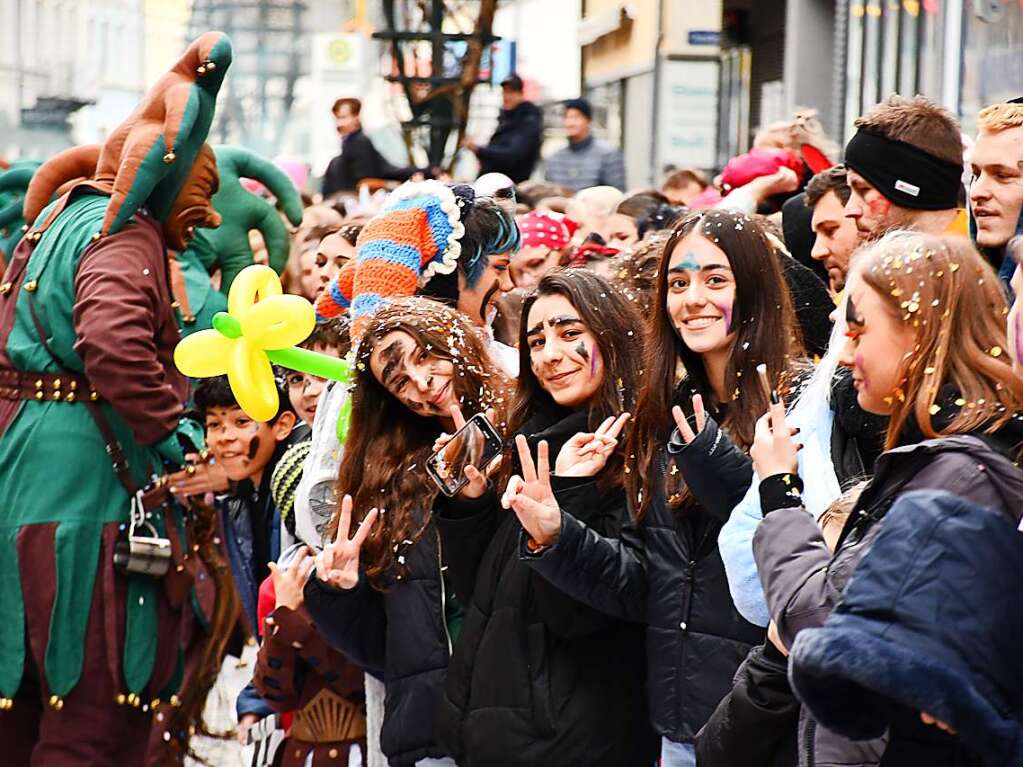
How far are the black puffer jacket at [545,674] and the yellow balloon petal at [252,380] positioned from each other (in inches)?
26.4

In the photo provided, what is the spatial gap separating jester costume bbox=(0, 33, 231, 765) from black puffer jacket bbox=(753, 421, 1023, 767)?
9.90ft

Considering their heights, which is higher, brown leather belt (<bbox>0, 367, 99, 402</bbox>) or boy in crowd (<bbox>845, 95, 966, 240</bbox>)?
boy in crowd (<bbox>845, 95, 966, 240</bbox>)

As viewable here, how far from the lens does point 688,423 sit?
404 centimetres

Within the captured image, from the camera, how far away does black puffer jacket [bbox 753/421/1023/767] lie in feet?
9.39

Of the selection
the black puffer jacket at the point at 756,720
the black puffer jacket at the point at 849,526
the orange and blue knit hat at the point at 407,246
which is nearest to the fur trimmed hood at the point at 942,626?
the black puffer jacket at the point at 849,526

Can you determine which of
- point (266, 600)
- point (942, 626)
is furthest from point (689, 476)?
point (266, 600)

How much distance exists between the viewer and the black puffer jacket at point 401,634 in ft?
15.1

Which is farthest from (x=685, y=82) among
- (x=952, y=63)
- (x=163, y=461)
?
(x=163, y=461)

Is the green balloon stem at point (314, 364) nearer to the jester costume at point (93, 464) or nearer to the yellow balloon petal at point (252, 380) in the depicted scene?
the yellow balloon petal at point (252, 380)

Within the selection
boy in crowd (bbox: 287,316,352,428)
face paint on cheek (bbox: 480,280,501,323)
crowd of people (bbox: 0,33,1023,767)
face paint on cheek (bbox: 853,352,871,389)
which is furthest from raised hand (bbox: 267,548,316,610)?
face paint on cheek (bbox: 853,352,871,389)

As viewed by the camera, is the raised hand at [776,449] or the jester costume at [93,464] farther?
the jester costume at [93,464]

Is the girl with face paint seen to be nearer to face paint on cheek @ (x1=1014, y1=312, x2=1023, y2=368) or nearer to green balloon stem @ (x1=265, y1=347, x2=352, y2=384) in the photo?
green balloon stem @ (x1=265, y1=347, x2=352, y2=384)

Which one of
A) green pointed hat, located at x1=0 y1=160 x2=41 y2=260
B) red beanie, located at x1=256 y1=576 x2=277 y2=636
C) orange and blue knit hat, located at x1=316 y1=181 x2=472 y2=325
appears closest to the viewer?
orange and blue knit hat, located at x1=316 y1=181 x2=472 y2=325

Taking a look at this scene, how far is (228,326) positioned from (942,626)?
264cm
